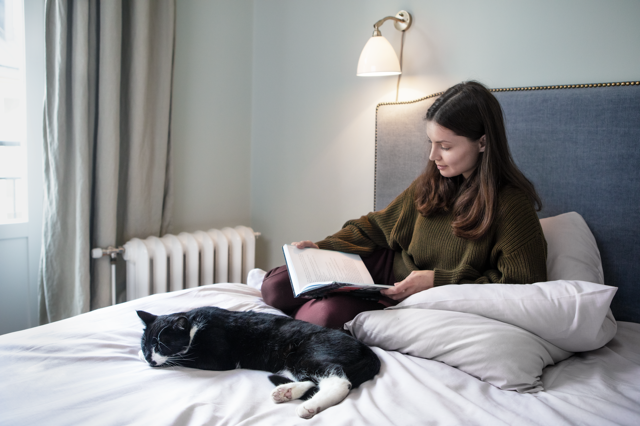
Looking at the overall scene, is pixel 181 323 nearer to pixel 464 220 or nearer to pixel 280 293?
pixel 280 293

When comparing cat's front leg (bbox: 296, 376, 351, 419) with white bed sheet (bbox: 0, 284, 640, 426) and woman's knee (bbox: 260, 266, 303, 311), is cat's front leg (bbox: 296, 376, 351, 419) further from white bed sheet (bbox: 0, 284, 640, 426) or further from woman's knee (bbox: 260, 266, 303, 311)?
woman's knee (bbox: 260, 266, 303, 311)

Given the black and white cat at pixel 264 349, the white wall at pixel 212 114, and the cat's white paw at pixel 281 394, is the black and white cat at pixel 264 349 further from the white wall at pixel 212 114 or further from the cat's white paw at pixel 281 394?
the white wall at pixel 212 114

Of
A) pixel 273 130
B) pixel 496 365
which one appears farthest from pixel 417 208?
pixel 273 130

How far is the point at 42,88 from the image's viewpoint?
1.82 metres

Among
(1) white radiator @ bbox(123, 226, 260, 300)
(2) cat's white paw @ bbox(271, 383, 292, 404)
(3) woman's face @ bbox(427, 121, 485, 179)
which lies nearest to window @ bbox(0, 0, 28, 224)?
(1) white radiator @ bbox(123, 226, 260, 300)

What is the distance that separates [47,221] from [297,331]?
1.28 metres

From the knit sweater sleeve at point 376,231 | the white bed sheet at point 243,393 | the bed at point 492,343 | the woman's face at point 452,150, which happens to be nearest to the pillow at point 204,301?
the bed at point 492,343

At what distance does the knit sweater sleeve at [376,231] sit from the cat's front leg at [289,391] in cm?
76

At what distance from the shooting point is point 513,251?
123 cm

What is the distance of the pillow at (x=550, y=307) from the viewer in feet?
3.48

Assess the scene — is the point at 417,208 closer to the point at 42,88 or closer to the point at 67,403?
the point at 67,403

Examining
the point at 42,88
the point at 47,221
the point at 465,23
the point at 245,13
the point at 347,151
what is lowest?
the point at 47,221

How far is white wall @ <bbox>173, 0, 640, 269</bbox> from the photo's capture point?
177 cm

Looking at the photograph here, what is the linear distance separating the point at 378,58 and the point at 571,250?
1.03 m
